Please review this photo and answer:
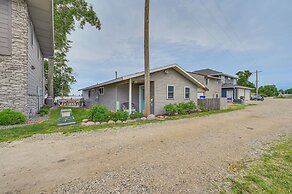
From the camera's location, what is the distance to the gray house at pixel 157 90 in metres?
12.3

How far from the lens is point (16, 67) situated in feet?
27.8

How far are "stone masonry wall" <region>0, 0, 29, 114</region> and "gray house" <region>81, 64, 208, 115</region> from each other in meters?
5.34

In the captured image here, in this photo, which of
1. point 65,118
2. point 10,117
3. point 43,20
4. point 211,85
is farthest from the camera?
point 211,85

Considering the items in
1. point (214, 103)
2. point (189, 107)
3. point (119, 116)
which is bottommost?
point (119, 116)

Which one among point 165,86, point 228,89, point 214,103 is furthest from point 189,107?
point 228,89

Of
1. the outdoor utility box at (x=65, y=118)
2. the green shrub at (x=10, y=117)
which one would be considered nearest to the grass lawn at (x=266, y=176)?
the outdoor utility box at (x=65, y=118)

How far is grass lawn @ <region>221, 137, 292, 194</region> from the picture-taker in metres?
2.71

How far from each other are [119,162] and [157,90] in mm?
9093

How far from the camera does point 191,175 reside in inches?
122

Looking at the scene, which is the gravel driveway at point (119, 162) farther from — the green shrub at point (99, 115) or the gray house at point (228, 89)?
the gray house at point (228, 89)

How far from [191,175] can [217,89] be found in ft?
96.0

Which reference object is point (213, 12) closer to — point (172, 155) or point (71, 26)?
point (172, 155)

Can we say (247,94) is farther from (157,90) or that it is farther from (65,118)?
(65,118)

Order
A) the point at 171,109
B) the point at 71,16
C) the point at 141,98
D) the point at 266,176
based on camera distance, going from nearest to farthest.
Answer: the point at 266,176, the point at 171,109, the point at 141,98, the point at 71,16
